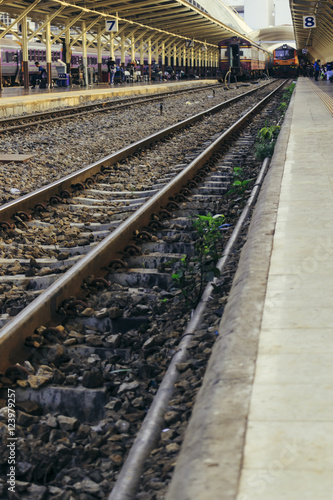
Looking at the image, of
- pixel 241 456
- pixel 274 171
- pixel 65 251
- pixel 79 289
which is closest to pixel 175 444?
pixel 241 456

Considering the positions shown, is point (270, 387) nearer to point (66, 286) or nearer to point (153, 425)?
point (153, 425)

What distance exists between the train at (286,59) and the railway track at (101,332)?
55951 mm

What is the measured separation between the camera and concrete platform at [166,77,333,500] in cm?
201

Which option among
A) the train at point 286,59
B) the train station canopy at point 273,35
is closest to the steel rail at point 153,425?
the train at point 286,59

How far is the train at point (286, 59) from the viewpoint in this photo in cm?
5956

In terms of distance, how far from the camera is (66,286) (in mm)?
4492

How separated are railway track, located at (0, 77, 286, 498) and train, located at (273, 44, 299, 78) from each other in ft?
184

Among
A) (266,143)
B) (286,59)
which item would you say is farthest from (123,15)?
(286,59)

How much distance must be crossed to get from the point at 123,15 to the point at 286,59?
2845cm

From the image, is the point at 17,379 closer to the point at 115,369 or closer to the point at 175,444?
the point at 115,369

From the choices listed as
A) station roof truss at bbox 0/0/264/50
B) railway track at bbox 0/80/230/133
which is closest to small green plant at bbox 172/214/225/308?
railway track at bbox 0/80/230/133

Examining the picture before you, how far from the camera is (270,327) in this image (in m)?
3.25

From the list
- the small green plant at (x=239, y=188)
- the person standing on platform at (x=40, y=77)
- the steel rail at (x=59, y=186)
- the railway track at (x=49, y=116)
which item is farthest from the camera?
the person standing on platform at (x=40, y=77)

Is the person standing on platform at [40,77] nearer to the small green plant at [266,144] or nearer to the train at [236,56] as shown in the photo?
the train at [236,56]
